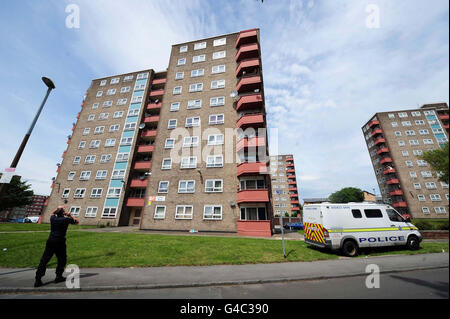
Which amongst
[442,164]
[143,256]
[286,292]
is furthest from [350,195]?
[442,164]

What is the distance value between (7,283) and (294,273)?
365 inches

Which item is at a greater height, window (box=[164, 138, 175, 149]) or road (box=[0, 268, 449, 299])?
window (box=[164, 138, 175, 149])

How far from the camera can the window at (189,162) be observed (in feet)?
76.3

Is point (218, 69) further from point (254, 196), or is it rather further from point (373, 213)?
point (373, 213)

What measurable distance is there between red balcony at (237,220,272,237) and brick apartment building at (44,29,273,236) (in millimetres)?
97

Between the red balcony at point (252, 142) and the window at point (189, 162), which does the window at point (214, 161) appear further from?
the red balcony at point (252, 142)

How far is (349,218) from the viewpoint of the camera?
31.7 feet

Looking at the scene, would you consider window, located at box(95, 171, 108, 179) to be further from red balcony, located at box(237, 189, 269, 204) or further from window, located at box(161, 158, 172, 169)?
red balcony, located at box(237, 189, 269, 204)

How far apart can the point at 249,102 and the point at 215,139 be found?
6323 mm

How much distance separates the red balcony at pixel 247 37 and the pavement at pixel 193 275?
2943 cm

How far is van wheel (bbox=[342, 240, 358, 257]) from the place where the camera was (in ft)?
30.1

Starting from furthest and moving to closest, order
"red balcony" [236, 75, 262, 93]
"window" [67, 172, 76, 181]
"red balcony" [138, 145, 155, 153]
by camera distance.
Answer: "window" [67, 172, 76, 181]
"red balcony" [138, 145, 155, 153]
"red balcony" [236, 75, 262, 93]

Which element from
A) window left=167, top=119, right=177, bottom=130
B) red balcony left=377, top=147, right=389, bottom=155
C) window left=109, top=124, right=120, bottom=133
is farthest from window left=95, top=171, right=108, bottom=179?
red balcony left=377, top=147, right=389, bottom=155

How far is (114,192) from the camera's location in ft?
91.7
